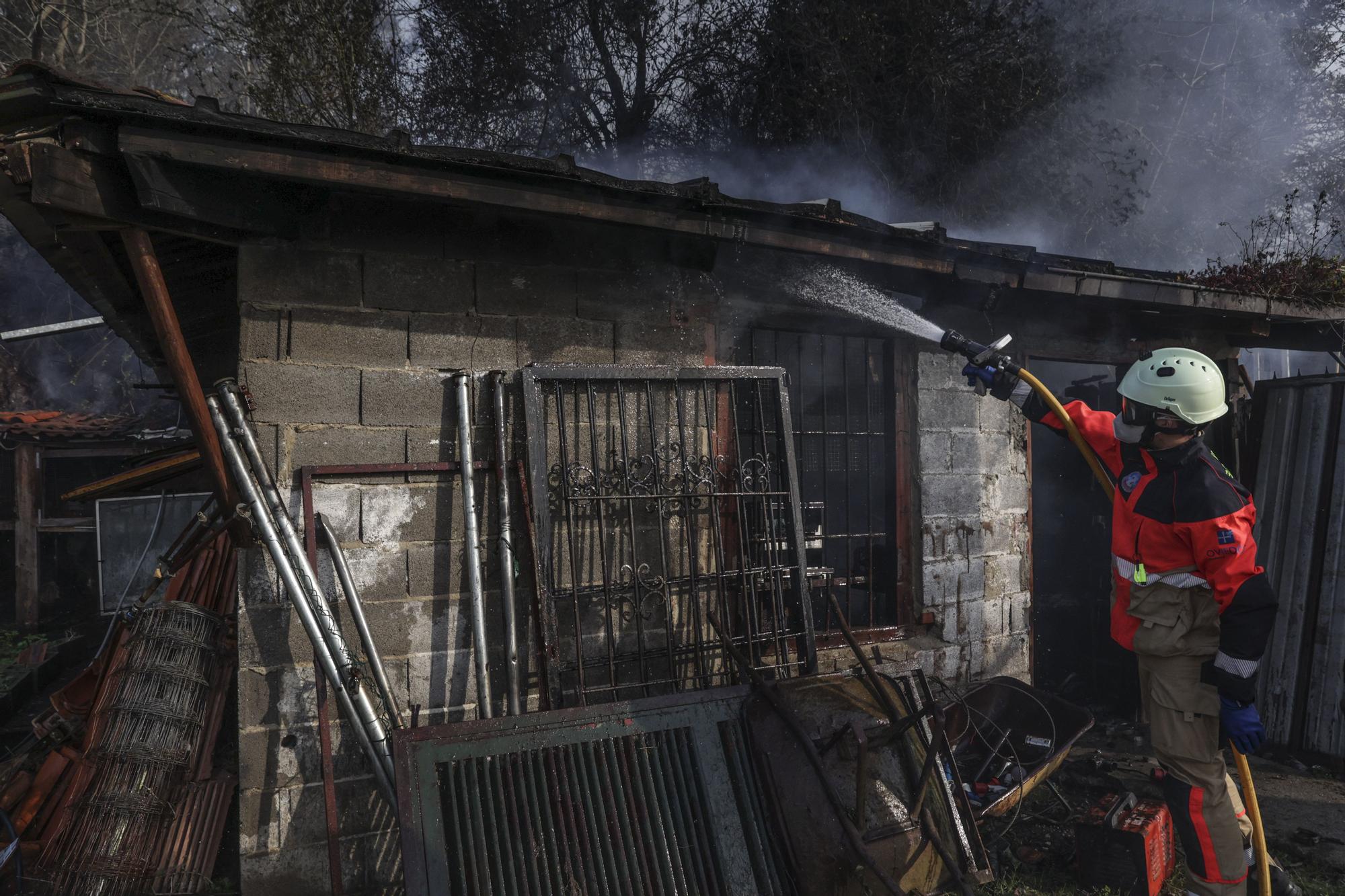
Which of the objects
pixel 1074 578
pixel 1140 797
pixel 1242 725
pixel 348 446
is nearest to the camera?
pixel 1242 725

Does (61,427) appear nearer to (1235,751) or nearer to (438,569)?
(438,569)

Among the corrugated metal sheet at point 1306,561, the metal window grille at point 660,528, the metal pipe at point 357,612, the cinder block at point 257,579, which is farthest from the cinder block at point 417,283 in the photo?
the corrugated metal sheet at point 1306,561

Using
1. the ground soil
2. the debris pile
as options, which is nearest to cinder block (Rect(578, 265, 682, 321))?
the debris pile

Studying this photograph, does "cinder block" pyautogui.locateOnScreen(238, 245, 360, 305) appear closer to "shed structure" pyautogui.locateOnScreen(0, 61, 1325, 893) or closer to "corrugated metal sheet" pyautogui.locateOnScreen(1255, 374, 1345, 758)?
"shed structure" pyautogui.locateOnScreen(0, 61, 1325, 893)

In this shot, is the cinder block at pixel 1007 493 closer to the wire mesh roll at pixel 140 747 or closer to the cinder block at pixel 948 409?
the cinder block at pixel 948 409

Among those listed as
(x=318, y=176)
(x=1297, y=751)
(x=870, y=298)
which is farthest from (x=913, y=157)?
(x=318, y=176)

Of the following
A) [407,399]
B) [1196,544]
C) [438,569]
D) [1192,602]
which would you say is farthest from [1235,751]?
[407,399]

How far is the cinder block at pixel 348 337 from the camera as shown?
155 inches

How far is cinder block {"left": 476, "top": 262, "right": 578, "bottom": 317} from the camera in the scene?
14.2 ft

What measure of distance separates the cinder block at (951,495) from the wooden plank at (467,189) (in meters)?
1.80

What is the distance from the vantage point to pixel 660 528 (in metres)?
4.54

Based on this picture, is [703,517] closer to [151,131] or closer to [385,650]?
[385,650]

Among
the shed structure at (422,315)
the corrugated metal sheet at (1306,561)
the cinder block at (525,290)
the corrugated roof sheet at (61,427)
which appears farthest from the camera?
the corrugated roof sheet at (61,427)

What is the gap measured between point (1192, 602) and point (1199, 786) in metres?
0.89
